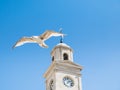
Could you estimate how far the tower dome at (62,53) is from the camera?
50.7m

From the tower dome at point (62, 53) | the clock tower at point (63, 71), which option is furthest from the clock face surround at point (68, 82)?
the tower dome at point (62, 53)

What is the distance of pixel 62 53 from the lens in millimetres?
50969

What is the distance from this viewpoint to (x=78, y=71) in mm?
51094

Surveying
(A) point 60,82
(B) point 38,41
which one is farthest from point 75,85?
(B) point 38,41

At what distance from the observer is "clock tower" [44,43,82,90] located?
161 ft

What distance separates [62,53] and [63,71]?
2735mm

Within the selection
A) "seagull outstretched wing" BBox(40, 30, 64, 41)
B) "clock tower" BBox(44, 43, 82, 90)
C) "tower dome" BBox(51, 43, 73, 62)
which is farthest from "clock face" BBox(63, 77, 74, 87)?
"seagull outstretched wing" BBox(40, 30, 64, 41)

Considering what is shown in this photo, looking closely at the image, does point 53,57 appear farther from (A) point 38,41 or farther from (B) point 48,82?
(A) point 38,41

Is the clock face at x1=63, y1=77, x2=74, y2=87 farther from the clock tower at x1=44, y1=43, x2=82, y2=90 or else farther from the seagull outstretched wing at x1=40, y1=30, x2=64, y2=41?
the seagull outstretched wing at x1=40, y1=30, x2=64, y2=41

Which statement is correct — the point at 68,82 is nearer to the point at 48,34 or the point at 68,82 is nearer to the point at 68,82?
the point at 68,82

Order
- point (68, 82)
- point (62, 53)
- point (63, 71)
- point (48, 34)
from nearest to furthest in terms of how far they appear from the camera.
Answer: point (48, 34) < point (68, 82) < point (63, 71) < point (62, 53)

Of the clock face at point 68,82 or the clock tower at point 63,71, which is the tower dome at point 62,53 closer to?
the clock tower at point 63,71

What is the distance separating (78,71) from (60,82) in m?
3.69

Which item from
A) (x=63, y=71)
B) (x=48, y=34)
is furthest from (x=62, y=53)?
(x=48, y=34)
